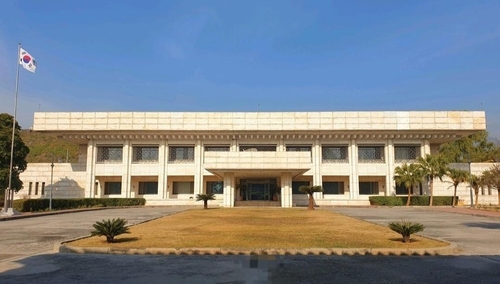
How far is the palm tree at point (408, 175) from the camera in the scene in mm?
50031

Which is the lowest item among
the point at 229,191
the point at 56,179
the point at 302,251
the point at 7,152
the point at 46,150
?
the point at 302,251

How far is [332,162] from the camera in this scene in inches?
2227

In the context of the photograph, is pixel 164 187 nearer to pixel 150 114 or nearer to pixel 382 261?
pixel 150 114

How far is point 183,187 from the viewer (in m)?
59.9

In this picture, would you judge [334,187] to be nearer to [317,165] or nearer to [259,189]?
[317,165]

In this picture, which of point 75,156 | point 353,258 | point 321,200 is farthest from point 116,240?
point 75,156

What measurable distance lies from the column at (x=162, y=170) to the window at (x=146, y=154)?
1349 mm

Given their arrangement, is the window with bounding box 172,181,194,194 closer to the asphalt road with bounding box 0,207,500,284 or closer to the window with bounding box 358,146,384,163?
the window with bounding box 358,146,384,163

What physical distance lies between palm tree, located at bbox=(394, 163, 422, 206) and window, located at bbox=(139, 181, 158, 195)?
34.4 metres

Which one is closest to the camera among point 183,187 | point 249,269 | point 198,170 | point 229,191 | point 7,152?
point 249,269

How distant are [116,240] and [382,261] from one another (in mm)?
9394

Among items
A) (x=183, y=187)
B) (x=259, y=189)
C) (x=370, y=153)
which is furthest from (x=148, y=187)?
(x=370, y=153)

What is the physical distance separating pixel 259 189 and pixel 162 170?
14.0 m

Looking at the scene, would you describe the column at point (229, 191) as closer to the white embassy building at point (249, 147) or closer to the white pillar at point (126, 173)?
the white embassy building at point (249, 147)
